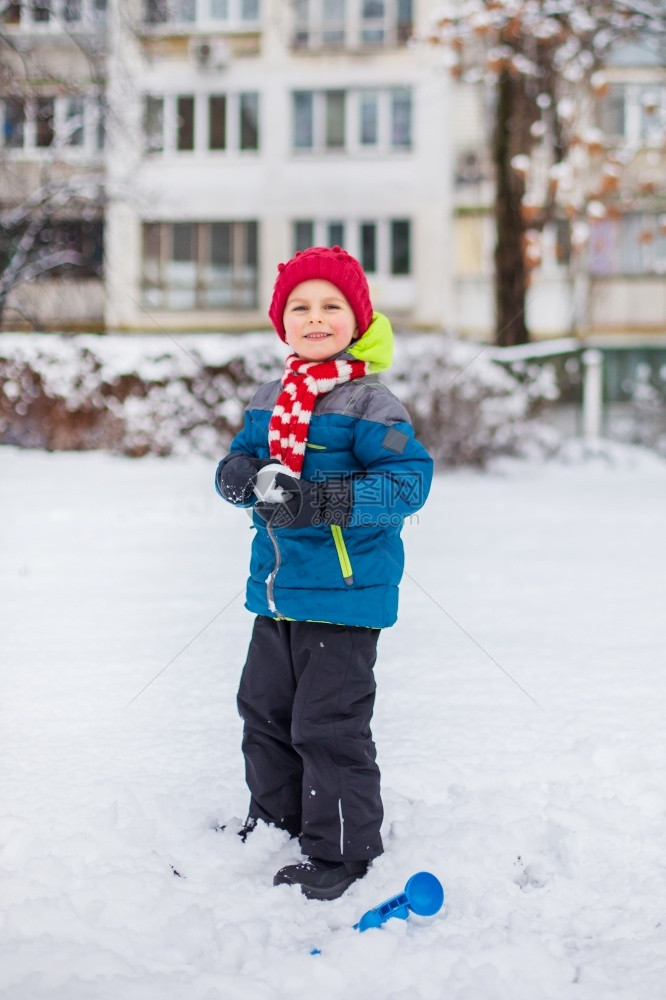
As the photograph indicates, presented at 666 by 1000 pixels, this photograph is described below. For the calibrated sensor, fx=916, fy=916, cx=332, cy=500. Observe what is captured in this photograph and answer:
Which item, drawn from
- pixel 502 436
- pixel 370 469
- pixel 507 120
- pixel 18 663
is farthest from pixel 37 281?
pixel 370 469

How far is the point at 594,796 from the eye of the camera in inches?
92.3

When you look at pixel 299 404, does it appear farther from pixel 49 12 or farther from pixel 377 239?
pixel 377 239

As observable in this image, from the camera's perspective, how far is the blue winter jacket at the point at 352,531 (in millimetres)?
1946

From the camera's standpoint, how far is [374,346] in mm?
2117

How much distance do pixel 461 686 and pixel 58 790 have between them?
4.67 feet

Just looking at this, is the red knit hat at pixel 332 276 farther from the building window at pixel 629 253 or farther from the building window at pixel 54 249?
the building window at pixel 629 253

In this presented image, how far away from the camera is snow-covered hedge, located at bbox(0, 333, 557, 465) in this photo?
9.35 m

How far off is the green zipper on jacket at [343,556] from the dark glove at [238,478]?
0.66 feet

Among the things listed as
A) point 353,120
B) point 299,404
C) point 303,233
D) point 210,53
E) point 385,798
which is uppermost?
point 210,53

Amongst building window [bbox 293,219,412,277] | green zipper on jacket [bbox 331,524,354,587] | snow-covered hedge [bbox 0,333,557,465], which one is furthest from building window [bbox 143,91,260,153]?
green zipper on jacket [bbox 331,524,354,587]

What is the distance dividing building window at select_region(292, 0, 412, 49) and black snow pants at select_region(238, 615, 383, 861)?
808 inches

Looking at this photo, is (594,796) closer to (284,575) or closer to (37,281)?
(284,575)

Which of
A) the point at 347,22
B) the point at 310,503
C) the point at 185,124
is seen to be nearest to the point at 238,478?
the point at 310,503

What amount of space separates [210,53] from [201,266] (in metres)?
4.53
